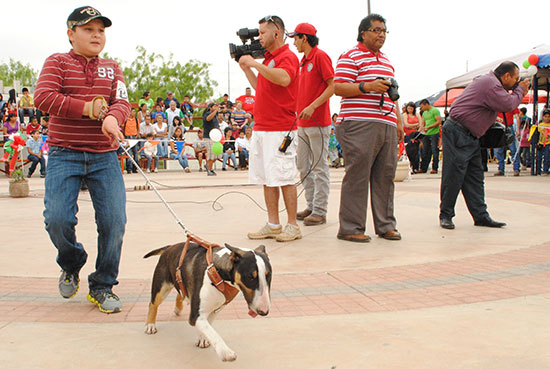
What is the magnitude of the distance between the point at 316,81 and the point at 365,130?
1297 mm

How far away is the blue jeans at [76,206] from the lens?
318 cm

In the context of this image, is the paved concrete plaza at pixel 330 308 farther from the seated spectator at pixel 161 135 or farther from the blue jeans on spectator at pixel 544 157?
the seated spectator at pixel 161 135

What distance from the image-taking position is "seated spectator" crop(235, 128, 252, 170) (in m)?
18.9

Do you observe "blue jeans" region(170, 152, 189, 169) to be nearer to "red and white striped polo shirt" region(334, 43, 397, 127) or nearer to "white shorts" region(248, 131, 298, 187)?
"white shorts" region(248, 131, 298, 187)

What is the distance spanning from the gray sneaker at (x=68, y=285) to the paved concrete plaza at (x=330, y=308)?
96 millimetres

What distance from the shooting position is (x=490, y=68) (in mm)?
14688

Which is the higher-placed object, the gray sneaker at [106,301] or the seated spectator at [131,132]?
the seated spectator at [131,132]

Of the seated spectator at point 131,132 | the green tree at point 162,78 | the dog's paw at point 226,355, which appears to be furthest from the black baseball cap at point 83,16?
the green tree at point 162,78

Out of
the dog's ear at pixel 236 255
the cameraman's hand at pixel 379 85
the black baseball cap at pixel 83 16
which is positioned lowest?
the dog's ear at pixel 236 255

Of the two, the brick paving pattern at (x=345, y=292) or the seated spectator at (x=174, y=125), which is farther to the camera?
the seated spectator at (x=174, y=125)

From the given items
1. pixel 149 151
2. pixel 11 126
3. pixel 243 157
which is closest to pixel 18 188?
pixel 149 151

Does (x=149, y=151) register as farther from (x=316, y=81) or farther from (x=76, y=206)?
(x=76, y=206)

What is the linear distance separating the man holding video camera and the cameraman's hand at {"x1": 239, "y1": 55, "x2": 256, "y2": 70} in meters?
2.60

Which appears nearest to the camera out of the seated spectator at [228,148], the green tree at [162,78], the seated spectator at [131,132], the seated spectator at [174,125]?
the seated spectator at [131,132]
